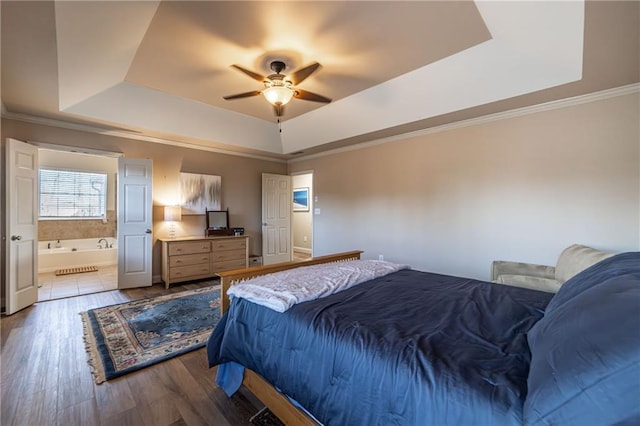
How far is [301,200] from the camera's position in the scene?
27.2 ft

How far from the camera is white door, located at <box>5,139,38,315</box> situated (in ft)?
10.8

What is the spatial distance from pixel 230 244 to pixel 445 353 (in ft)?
15.1

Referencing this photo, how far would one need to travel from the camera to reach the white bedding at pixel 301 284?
1.67m

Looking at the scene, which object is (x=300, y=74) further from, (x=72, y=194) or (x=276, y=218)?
(x=72, y=194)

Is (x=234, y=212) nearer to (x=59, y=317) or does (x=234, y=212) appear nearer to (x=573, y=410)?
(x=59, y=317)

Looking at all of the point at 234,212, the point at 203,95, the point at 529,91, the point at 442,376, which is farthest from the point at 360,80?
the point at 234,212

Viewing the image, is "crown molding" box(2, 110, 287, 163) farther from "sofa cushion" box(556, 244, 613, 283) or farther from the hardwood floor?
"sofa cushion" box(556, 244, 613, 283)

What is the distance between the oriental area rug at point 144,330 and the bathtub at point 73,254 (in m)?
3.30

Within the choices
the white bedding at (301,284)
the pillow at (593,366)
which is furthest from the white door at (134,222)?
the pillow at (593,366)

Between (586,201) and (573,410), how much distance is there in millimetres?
3345

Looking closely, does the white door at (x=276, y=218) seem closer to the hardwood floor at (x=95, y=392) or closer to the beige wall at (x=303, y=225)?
the beige wall at (x=303, y=225)

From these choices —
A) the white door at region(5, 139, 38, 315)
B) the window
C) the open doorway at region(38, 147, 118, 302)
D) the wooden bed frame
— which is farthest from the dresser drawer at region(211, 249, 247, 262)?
the window

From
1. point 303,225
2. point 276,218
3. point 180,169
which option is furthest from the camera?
point 303,225

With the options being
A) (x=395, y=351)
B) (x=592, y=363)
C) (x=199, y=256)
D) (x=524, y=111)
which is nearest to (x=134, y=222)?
(x=199, y=256)
